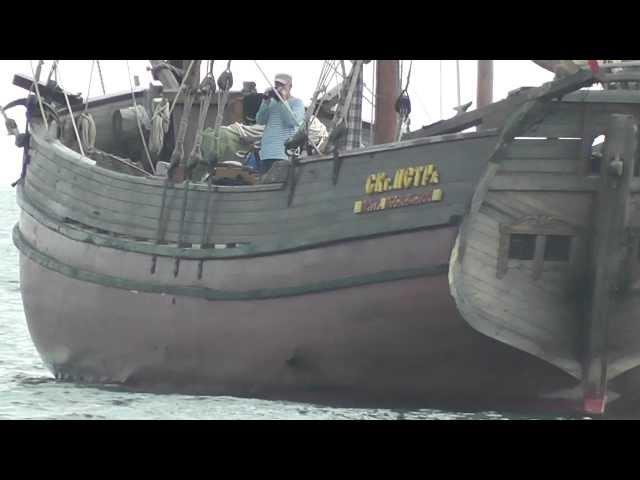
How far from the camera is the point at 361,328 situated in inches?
492

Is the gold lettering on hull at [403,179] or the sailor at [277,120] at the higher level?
the sailor at [277,120]

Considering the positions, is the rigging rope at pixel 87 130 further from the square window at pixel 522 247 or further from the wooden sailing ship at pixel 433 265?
the square window at pixel 522 247

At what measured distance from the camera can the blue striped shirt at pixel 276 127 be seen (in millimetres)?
13992

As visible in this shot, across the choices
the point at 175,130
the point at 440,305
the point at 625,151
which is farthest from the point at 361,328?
the point at 175,130

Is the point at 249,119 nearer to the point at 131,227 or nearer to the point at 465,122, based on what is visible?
the point at 131,227

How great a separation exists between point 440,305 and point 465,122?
1358mm

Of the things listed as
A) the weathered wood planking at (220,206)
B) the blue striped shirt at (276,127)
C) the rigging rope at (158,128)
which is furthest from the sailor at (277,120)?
the rigging rope at (158,128)

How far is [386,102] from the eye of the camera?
14.8 metres

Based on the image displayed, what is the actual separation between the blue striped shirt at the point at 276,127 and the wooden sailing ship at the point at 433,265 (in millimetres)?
761

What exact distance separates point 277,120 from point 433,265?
2558 millimetres

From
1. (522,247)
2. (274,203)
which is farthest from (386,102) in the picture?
(522,247)

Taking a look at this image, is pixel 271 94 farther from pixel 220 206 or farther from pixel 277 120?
pixel 220 206

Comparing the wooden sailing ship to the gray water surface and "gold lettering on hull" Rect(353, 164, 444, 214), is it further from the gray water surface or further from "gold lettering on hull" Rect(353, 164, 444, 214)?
the gray water surface

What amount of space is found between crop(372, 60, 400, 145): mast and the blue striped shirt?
3.13ft
